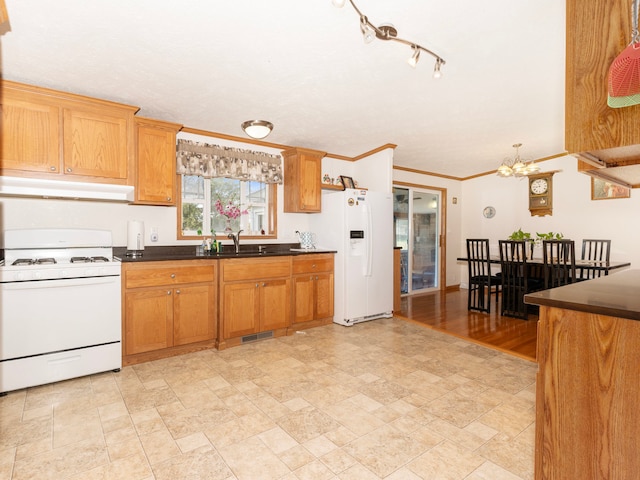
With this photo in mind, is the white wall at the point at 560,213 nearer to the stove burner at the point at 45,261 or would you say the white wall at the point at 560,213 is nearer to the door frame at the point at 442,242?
the door frame at the point at 442,242

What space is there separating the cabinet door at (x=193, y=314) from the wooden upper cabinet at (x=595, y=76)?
3067 mm

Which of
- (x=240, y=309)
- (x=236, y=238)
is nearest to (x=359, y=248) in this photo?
(x=236, y=238)

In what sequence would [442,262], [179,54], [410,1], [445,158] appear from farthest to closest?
1. [442,262]
2. [445,158]
3. [179,54]
4. [410,1]

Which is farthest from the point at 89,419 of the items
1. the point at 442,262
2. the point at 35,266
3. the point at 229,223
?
the point at 442,262

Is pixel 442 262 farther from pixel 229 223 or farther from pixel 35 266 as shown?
pixel 35 266

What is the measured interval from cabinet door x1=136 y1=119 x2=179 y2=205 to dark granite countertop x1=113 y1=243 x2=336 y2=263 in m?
0.55

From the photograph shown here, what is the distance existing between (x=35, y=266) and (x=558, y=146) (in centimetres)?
667

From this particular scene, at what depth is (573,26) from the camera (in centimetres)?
115

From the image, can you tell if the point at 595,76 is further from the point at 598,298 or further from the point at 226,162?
the point at 226,162

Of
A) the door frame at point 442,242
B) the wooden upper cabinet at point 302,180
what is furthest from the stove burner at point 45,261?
the door frame at point 442,242

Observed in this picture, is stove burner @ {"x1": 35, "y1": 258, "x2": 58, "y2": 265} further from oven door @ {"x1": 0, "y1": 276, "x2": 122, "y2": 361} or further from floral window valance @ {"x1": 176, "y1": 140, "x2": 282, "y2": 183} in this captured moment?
floral window valance @ {"x1": 176, "y1": 140, "x2": 282, "y2": 183}

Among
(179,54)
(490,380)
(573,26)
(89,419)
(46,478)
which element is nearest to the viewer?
(573,26)

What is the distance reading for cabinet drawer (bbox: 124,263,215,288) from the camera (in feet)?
9.63

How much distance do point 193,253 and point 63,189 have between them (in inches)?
50.6
